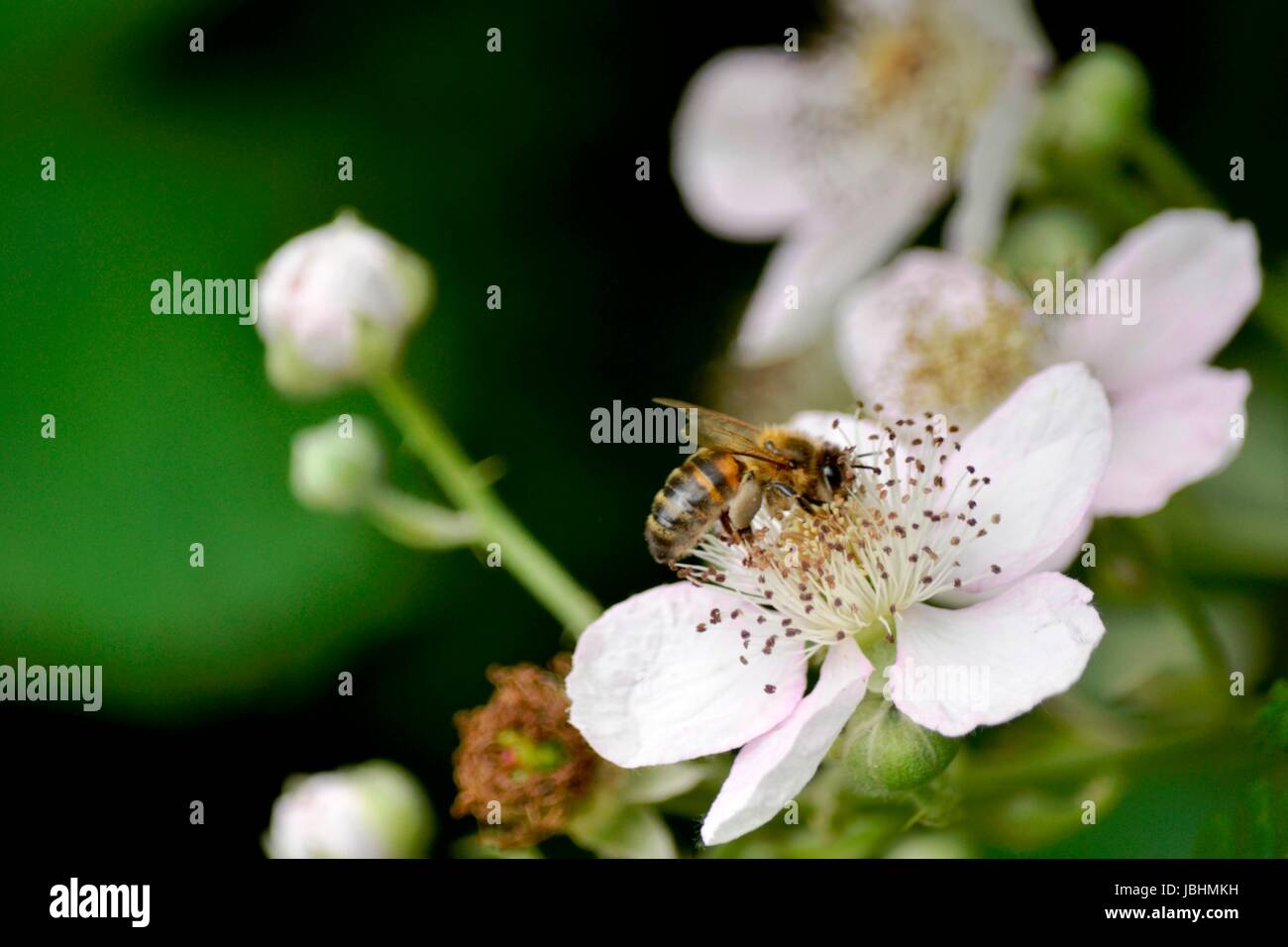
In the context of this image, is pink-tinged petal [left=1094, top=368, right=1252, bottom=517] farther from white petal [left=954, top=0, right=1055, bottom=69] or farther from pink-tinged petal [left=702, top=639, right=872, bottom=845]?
white petal [left=954, top=0, right=1055, bottom=69]

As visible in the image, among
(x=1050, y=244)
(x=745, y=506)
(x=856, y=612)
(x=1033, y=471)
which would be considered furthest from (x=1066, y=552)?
(x=1050, y=244)

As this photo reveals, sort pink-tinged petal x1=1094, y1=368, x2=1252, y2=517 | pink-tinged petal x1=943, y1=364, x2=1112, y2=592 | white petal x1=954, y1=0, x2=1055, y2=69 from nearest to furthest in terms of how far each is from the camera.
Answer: pink-tinged petal x1=943, y1=364, x2=1112, y2=592 < pink-tinged petal x1=1094, y1=368, x2=1252, y2=517 < white petal x1=954, y1=0, x2=1055, y2=69

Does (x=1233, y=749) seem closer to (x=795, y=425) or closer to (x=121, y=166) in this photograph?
(x=795, y=425)

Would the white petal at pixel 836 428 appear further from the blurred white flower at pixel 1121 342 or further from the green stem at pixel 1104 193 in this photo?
the green stem at pixel 1104 193

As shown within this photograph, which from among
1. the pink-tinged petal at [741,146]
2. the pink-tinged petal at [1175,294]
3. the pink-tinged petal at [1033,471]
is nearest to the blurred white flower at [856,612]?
the pink-tinged petal at [1033,471]

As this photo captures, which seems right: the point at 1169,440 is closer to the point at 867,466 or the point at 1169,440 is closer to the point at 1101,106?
the point at 867,466

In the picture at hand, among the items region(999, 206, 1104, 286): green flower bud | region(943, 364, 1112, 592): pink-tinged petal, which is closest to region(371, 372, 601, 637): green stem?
region(943, 364, 1112, 592): pink-tinged petal
